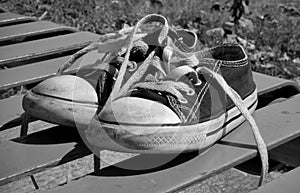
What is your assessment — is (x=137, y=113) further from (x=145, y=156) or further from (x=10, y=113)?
(x=10, y=113)

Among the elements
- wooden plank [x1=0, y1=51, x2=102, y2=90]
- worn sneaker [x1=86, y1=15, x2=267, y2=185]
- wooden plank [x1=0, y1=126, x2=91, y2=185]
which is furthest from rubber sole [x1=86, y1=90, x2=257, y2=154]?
wooden plank [x1=0, y1=51, x2=102, y2=90]

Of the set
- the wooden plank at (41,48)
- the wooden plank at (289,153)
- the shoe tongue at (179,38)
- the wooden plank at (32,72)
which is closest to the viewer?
the shoe tongue at (179,38)

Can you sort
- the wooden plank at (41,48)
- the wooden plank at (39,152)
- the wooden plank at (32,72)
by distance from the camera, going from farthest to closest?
the wooden plank at (41,48) < the wooden plank at (32,72) < the wooden plank at (39,152)

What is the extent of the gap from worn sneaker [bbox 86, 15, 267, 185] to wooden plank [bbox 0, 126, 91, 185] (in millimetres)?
116

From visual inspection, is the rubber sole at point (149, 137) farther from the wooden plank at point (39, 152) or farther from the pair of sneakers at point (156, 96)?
the wooden plank at point (39, 152)

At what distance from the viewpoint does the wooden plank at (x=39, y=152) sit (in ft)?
3.55

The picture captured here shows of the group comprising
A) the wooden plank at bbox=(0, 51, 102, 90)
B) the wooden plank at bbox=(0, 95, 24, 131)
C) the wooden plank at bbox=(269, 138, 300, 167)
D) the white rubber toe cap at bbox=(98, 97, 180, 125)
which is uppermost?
the white rubber toe cap at bbox=(98, 97, 180, 125)

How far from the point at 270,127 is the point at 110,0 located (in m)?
3.34

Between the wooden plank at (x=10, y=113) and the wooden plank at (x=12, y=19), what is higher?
the wooden plank at (x=10, y=113)

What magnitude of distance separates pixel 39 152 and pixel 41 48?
0.91 meters

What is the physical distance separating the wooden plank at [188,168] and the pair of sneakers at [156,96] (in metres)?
0.03

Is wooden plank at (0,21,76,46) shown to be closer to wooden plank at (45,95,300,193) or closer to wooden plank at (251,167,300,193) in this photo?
wooden plank at (45,95,300,193)

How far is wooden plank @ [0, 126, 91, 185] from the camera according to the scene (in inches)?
42.6

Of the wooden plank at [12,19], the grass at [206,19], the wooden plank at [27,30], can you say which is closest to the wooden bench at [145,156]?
the wooden plank at [27,30]
